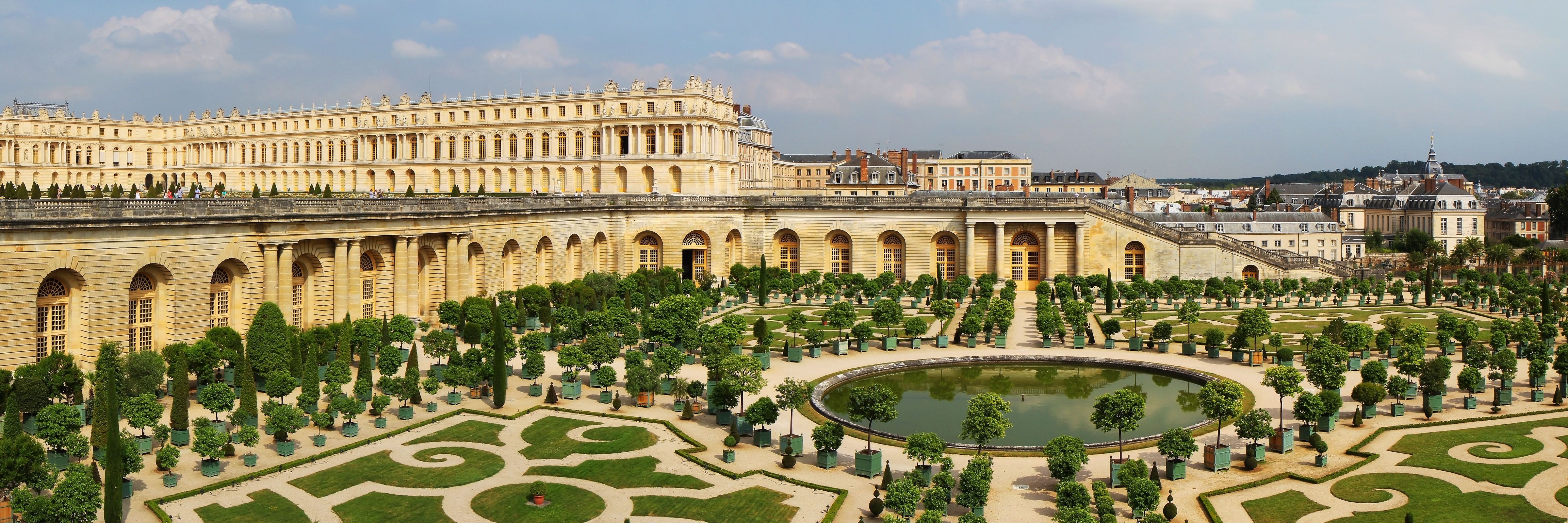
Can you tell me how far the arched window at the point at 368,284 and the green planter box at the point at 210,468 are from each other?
23.0 metres

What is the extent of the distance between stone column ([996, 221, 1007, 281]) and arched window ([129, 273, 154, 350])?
152ft

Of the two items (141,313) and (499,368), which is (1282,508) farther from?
(141,313)

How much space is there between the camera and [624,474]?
31469 mm

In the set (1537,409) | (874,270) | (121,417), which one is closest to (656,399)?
(121,417)

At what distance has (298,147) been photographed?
109m

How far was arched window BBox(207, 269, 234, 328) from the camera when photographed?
4591 centimetres

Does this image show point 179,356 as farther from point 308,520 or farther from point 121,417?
point 308,520

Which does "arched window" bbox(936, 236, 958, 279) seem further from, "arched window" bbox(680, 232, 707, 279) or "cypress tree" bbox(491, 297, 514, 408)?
"cypress tree" bbox(491, 297, 514, 408)

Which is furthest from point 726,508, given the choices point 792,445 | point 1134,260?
point 1134,260

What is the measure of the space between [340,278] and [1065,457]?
33291mm

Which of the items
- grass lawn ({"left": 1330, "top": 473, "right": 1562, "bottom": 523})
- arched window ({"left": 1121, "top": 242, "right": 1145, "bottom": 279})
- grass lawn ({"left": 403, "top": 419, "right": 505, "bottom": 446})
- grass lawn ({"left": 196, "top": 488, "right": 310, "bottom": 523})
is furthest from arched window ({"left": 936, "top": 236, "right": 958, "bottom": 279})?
grass lawn ({"left": 196, "top": 488, "right": 310, "bottom": 523})

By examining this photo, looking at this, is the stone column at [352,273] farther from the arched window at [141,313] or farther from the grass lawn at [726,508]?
the grass lawn at [726,508]

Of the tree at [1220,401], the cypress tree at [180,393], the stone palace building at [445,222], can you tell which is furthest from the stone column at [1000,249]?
the cypress tree at [180,393]

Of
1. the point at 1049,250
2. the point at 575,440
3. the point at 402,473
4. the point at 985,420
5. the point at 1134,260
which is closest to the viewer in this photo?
the point at 402,473
